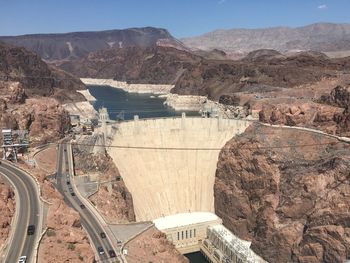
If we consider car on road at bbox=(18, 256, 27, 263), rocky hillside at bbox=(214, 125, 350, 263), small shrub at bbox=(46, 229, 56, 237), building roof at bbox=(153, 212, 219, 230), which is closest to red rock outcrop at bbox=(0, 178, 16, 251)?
car on road at bbox=(18, 256, 27, 263)

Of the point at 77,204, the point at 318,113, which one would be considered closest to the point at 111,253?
the point at 77,204

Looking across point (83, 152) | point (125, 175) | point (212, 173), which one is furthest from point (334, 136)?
point (83, 152)

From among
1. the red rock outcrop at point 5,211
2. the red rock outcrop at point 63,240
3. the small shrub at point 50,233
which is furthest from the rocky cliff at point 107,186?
the small shrub at point 50,233

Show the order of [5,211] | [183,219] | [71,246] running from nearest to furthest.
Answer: [71,246], [5,211], [183,219]

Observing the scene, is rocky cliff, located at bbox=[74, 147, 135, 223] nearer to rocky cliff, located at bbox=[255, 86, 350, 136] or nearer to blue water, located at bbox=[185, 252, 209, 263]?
blue water, located at bbox=[185, 252, 209, 263]

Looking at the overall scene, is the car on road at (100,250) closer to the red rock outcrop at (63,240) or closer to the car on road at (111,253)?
the car on road at (111,253)

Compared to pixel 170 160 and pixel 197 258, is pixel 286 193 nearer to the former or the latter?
pixel 197 258

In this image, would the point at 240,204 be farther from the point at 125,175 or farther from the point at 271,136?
the point at 125,175
